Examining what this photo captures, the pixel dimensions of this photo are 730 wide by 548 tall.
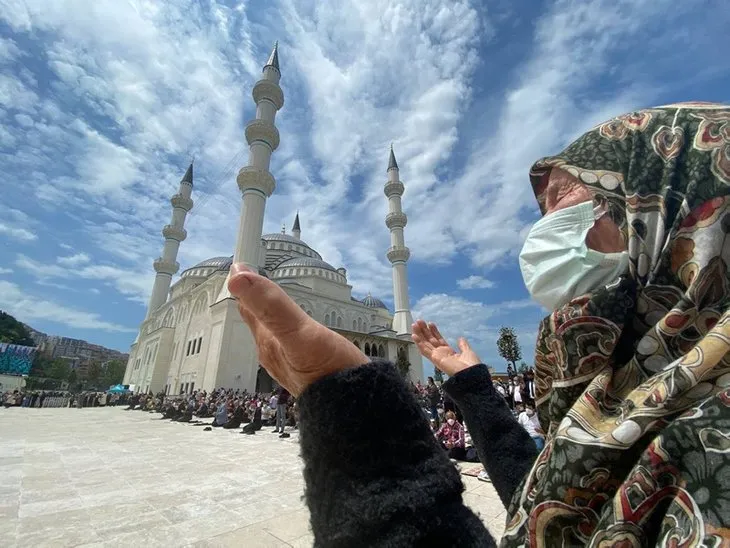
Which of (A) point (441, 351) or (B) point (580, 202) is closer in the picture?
(B) point (580, 202)

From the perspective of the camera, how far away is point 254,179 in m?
18.3

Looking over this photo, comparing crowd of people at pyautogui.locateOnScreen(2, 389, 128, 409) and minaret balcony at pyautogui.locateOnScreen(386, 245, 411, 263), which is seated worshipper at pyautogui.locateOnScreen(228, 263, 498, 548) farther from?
crowd of people at pyautogui.locateOnScreen(2, 389, 128, 409)

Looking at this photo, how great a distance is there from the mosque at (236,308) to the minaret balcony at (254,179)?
51 mm

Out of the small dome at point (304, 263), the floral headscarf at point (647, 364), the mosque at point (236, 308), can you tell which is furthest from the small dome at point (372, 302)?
the floral headscarf at point (647, 364)

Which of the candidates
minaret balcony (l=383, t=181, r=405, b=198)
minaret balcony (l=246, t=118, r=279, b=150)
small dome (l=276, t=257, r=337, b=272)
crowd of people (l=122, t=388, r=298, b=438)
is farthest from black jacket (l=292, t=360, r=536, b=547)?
small dome (l=276, t=257, r=337, b=272)

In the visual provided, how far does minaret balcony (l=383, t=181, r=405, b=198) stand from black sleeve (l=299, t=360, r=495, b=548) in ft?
88.2

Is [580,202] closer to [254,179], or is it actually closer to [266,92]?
[254,179]

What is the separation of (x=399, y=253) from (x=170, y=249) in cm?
1928

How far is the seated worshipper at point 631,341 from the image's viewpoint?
0.48 m

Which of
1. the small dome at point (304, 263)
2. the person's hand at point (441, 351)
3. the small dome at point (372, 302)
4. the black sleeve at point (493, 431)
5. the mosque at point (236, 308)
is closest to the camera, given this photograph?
the black sleeve at point (493, 431)

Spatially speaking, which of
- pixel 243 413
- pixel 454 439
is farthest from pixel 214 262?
pixel 454 439

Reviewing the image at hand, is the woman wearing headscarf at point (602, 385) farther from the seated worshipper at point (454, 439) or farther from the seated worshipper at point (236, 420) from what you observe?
the seated worshipper at point (236, 420)

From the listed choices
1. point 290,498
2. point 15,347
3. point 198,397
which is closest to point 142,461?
point 290,498

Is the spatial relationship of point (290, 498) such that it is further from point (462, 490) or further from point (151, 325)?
point (151, 325)
